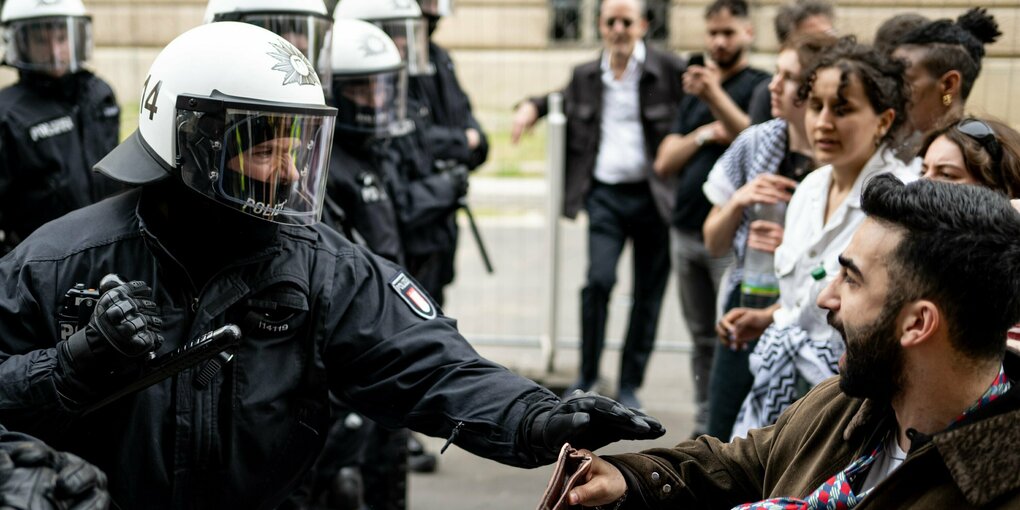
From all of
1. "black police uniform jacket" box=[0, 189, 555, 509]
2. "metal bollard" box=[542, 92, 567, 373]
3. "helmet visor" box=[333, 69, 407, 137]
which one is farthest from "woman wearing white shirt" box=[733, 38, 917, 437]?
"metal bollard" box=[542, 92, 567, 373]

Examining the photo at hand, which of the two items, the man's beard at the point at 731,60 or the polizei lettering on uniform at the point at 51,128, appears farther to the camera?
the man's beard at the point at 731,60

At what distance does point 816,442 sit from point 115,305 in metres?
1.48

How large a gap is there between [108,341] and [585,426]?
0.97 meters

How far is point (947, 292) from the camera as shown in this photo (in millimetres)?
2408

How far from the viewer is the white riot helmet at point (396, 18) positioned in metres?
5.87

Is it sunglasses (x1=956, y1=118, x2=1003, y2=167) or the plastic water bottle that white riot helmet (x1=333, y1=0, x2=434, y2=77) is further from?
sunglasses (x1=956, y1=118, x2=1003, y2=167)

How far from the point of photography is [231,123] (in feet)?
9.70

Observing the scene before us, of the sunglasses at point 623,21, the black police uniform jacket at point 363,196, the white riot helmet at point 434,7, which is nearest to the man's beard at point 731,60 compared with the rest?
the sunglasses at point 623,21

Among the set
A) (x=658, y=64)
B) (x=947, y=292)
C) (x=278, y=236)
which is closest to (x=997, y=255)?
(x=947, y=292)

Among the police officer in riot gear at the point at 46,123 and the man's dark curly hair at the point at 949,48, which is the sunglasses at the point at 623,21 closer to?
the man's dark curly hair at the point at 949,48

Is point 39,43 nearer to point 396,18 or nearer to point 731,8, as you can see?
point 396,18

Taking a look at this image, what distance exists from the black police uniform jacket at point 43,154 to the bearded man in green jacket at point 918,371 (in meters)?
3.96

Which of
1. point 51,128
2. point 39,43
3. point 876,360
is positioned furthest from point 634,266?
point 876,360

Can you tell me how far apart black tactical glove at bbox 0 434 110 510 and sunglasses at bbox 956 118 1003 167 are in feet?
7.88
